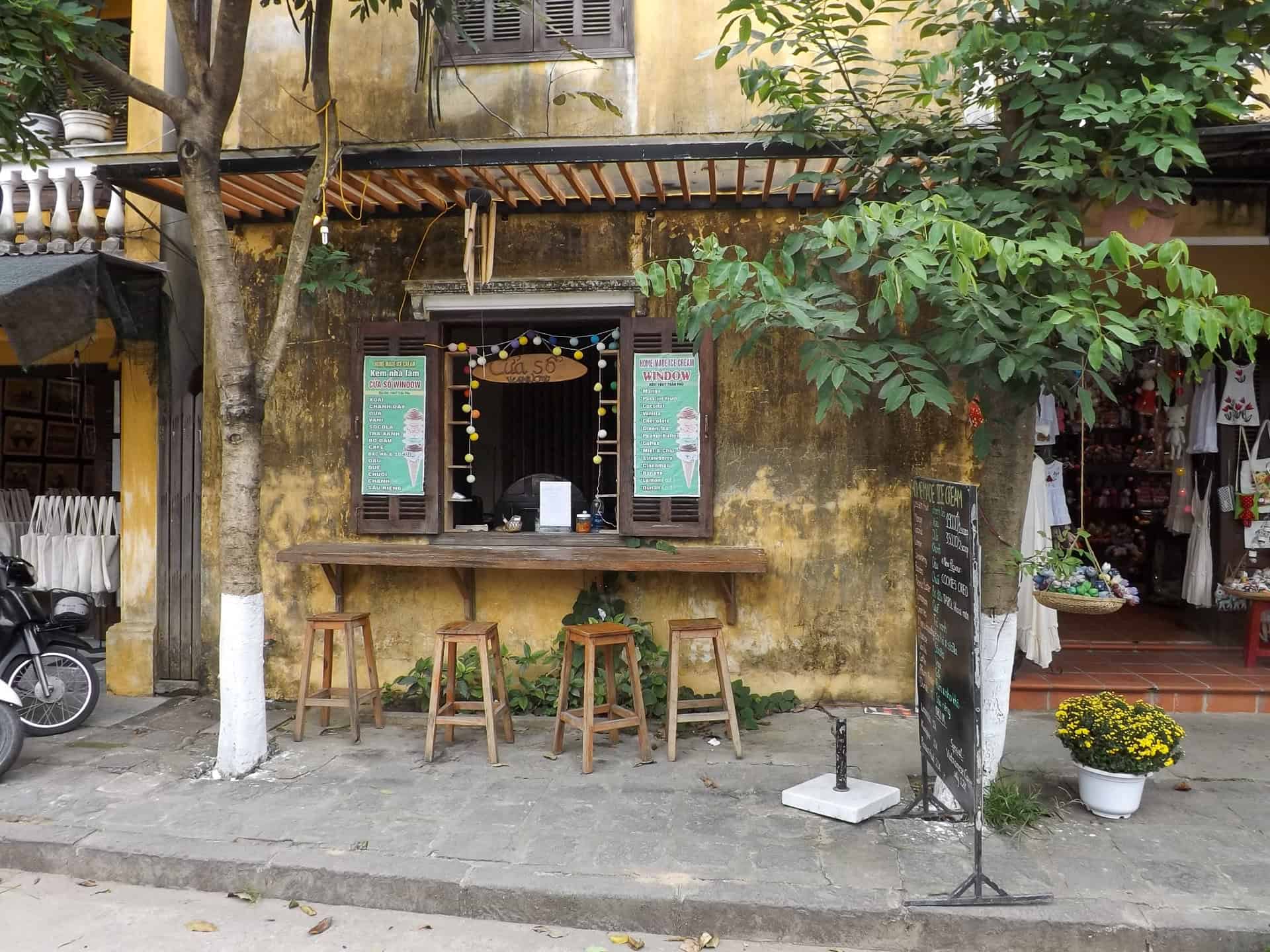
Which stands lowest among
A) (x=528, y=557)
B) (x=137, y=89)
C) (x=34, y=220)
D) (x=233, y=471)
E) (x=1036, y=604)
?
(x=1036, y=604)

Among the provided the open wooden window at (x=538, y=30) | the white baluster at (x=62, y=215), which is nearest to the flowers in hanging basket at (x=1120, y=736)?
the open wooden window at (x=538, y=30)

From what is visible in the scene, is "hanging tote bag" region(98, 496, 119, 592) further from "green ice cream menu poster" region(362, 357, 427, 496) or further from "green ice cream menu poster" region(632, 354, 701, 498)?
"green ice cream menu poster" region(632, 354, 701, 498)

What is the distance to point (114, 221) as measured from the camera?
7.09 meters

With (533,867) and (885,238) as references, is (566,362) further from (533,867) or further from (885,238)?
(533,867)

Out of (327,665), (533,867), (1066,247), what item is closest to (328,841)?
(533,867)

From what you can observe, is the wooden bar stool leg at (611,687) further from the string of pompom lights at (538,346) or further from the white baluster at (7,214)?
the white baluster at (7,214)

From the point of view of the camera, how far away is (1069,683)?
6.71 meters

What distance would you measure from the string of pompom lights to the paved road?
3528 mm

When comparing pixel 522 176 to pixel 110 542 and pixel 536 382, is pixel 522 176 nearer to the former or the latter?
pixel 536 382

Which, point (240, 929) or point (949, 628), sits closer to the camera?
point (240, 929)

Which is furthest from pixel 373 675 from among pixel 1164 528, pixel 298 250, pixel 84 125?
pixel 1164 528

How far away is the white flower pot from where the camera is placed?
4.76 m

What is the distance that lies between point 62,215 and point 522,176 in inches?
143

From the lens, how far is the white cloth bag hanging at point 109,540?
806cm
